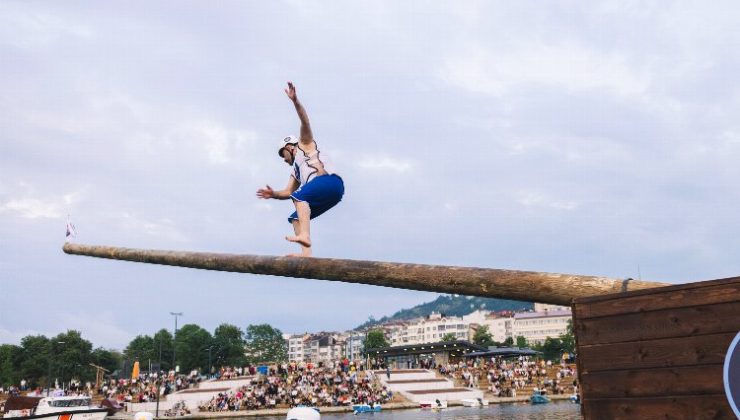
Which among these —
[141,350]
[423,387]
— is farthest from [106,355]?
[423,387]

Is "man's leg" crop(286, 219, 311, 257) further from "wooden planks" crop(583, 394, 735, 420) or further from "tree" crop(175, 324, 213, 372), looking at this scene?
"tree" crop(175, 324, 213, 372)

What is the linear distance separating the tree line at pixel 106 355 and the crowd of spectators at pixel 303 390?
78.3 ft

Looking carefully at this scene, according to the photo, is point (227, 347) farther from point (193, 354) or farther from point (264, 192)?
point (264, 192)

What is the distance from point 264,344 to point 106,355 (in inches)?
2138

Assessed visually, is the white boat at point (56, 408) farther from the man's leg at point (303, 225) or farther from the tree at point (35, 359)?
the tree at point (35, 359)

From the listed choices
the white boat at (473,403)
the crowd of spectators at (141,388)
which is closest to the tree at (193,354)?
the crowd of spectators at (141,388)

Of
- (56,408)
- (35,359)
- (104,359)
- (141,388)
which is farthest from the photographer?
(104,359)

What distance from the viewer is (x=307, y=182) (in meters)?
5.17

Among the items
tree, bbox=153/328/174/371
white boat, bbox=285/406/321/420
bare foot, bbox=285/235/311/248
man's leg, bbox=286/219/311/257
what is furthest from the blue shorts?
tree, bbox=153/328/174/371

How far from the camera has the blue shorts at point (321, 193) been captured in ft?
16.8

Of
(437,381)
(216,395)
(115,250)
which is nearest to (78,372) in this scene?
(216,395)

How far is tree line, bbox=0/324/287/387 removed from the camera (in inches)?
3730

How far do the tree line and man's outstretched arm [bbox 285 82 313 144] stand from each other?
2686 inches

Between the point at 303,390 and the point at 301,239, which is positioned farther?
the point at 303,390
